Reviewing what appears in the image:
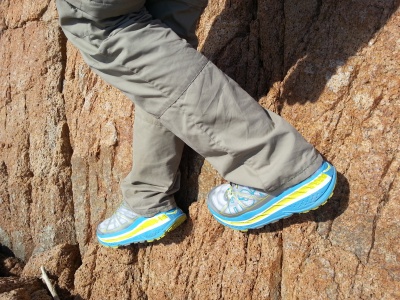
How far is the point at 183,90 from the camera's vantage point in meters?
1.67

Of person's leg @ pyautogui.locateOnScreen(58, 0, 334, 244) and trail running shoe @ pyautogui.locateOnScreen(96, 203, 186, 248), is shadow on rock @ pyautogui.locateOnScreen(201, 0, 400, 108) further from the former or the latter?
trail running shoe @ pyautogui.locateOnScreen(96, 203, 186, 248)

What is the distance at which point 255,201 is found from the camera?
196cm

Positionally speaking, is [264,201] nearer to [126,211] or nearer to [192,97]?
[192,97]

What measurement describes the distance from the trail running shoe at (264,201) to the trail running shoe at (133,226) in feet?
0.75

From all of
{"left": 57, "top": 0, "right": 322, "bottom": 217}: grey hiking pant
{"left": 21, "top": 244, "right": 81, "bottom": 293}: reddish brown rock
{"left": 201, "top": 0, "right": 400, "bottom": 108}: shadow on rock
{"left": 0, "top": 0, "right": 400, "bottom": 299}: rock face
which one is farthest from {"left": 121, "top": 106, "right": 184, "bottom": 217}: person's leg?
{"left": 21, "top": 244, "right": 81, "bottom": 293}: reddish brown rock

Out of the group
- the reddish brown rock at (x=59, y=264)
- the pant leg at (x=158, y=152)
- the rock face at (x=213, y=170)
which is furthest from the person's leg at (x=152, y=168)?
the reddish brown rock at (x=59, y=264)

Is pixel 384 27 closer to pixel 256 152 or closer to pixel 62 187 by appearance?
pixel 256 152

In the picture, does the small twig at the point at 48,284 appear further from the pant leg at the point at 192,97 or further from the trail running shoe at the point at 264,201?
the pant leg at the point at 192,97

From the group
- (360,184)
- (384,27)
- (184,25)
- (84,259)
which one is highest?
(384,27)

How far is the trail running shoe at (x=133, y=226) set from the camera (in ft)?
7.48

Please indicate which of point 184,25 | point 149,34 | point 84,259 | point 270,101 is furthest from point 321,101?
point 84,259

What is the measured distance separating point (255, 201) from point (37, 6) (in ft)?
6.64

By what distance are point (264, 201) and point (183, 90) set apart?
0.64 m

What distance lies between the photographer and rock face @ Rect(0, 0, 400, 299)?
6.43ft
